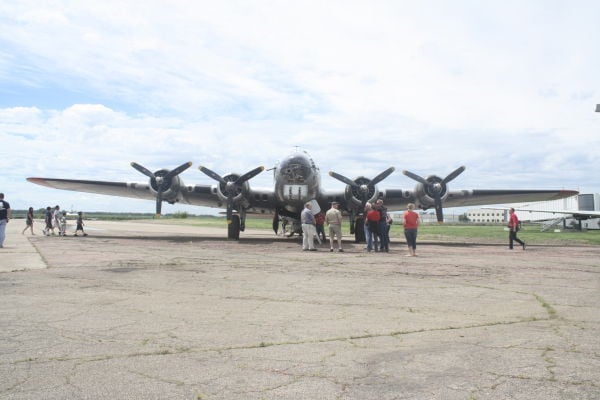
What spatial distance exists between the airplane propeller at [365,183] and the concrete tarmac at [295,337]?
14.0 m

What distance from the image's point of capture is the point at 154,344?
4.50 meters

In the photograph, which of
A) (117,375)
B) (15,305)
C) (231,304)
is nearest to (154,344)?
(117,375)

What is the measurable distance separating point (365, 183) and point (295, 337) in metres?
19.1

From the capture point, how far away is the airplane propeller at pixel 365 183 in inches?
916

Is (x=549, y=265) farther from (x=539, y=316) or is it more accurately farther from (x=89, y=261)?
(x=89, y=261)

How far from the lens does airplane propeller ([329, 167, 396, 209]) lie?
2327 cm

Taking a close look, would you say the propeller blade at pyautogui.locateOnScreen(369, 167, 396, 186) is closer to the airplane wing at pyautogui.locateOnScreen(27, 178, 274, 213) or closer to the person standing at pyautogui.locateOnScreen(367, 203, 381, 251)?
the airplane wing at pyautogui.locateOnScreen(27, 178, 274, 213)

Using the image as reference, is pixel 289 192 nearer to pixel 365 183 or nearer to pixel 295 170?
pixel 295 170

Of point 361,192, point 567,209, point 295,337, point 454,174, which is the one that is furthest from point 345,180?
point 567,209

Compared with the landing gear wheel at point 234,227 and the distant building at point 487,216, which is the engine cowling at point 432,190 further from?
the distant building at point 487,216

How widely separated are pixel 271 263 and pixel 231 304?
543 centimetres

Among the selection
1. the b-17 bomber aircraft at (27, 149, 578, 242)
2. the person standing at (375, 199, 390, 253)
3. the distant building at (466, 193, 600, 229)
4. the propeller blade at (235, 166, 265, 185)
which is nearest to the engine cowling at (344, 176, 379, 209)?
the b-17 bomber aircraft at (27, 149, 578, 242)

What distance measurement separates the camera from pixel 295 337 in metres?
4.84

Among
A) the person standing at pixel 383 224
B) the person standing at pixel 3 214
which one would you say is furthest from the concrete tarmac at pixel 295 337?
the person standing at pixel 3 214
